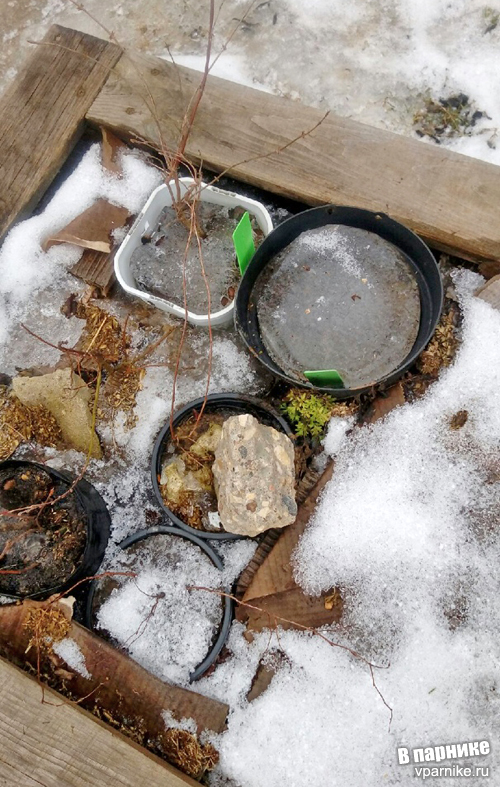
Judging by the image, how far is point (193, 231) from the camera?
1898mm

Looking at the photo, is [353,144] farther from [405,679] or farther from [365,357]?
[405,679]

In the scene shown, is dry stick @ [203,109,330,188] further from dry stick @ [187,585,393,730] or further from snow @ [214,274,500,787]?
dry stick @ [187,585,393,730]

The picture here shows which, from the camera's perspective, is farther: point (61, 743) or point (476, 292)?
point (476, 292)

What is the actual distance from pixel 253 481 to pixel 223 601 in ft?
1.47

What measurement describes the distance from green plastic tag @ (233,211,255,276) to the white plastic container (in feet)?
0.42

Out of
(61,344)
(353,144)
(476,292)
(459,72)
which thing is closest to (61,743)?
(61,344)

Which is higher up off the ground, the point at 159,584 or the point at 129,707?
the point at 159,584

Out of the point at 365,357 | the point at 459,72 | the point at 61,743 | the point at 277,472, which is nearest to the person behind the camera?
the point at 61,743

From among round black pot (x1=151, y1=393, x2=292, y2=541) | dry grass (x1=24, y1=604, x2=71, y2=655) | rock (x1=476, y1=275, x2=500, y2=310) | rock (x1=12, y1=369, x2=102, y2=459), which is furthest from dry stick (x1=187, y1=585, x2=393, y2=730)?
rock (x1=476, y1=275, x2=500, y2=310)

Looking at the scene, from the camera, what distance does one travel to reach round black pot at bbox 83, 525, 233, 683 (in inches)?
69.8

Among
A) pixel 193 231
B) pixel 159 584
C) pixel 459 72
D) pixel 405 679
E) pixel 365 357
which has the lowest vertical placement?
pixel 405 679

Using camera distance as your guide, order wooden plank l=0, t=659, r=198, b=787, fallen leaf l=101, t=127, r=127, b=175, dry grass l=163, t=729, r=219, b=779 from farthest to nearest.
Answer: fallen leaf l=101, t=127, r=127, b=175, dry grass l=163, t=729, r=219, b=779, wooden plank l=0, t=659, r=198, b=787

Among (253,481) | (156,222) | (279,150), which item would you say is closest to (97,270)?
(156,222)

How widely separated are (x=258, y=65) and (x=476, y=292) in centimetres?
142
